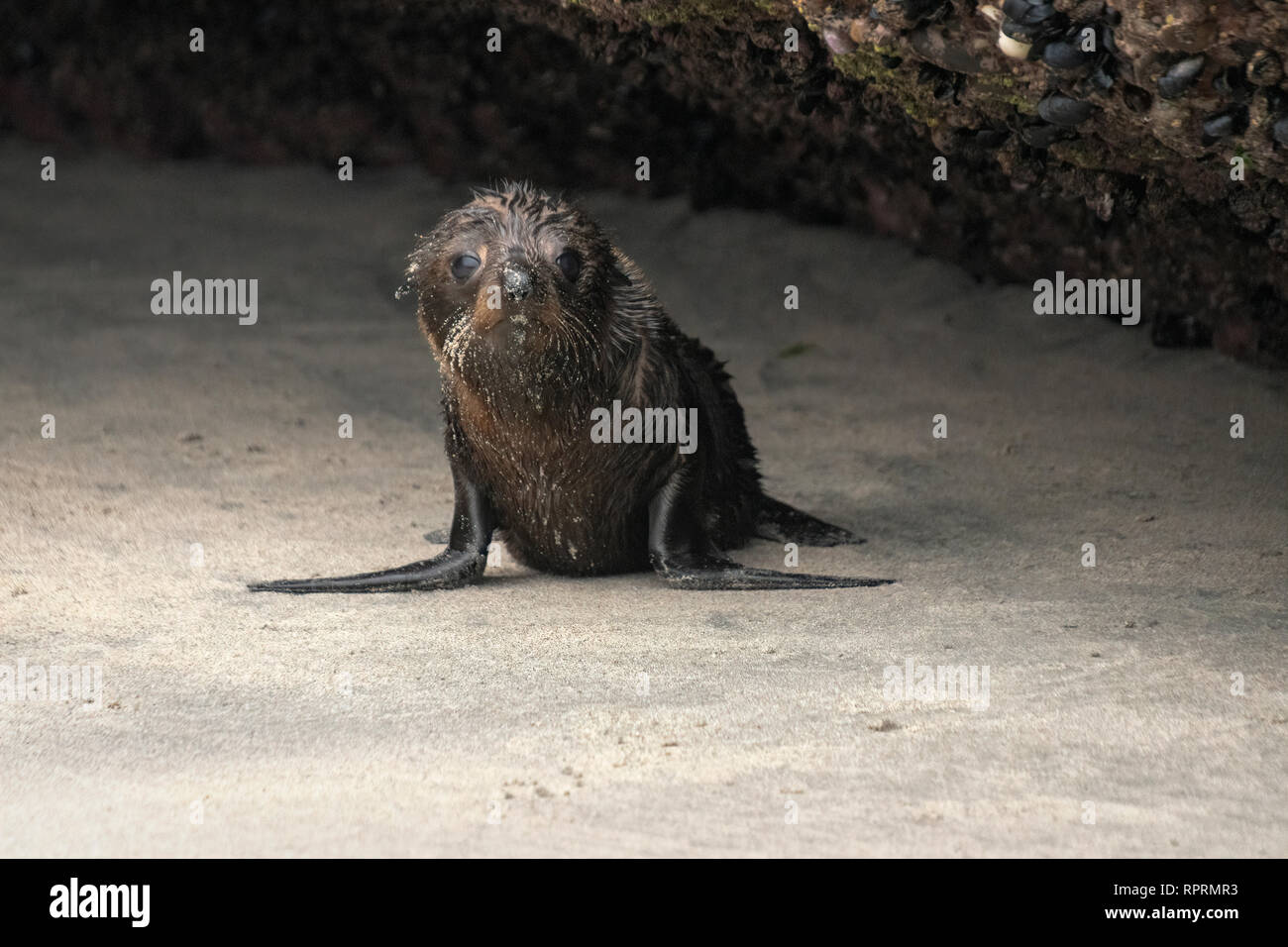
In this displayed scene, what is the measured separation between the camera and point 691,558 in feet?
16.6

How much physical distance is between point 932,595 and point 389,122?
7131 mm

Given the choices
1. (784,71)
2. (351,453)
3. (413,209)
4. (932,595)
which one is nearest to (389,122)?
(413,209)

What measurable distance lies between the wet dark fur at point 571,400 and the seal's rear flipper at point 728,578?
0.27 m

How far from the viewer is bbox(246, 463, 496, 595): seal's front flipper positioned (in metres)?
4.84

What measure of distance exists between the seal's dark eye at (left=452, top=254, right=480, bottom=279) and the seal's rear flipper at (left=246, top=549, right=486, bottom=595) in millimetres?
950

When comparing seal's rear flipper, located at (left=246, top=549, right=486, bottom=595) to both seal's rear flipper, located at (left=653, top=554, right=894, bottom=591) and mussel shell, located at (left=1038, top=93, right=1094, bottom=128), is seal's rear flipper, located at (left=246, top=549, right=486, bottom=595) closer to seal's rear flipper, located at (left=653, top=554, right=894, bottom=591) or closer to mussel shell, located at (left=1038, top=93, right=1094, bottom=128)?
seal's rear flipper, located at (left=653, top=554, right=894, bottom=591)

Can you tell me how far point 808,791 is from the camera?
10.6 ft

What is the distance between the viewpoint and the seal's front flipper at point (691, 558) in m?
4.90

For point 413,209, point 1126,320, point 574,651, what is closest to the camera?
point 574,651

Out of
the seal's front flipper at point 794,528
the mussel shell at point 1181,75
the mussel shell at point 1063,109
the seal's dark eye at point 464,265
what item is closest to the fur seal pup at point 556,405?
the seal's dark eye at point 464,265

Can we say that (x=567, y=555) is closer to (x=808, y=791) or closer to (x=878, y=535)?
(x=878, y=535)

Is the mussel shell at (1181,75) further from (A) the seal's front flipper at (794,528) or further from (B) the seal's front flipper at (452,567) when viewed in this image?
(B) the seal's front flipper at (452,567)

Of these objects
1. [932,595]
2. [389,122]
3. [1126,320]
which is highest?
[389,122]

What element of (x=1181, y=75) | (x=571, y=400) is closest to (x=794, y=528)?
(x=571, y=400)
